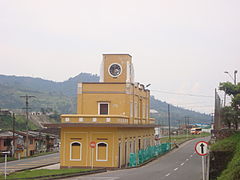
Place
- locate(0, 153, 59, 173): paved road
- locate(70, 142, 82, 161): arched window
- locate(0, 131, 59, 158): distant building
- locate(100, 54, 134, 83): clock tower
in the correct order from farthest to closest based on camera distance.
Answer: locate(0, 131, 59, 158): distant building < locate(100, 54, 134, 83): clock tower < locate(0, 153, 59, 173): paved road < locate(70, 142, 82, 161): arched window

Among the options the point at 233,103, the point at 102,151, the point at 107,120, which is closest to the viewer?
the point at 233,103

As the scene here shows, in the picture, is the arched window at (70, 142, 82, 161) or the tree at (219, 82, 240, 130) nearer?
the tree at (219, 82, 240, 130)

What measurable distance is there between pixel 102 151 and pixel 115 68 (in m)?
11.5

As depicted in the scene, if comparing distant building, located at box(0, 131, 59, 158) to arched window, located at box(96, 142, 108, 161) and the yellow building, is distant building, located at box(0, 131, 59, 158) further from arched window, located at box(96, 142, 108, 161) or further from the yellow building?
arched window, located at box(96, 142, 108, 161)

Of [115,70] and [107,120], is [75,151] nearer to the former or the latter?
[107,120]

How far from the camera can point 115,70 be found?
43.4 m

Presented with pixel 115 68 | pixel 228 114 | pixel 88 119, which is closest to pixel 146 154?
pixel 88 119

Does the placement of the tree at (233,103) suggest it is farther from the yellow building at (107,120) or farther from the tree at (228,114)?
the yellow building at (107,120)

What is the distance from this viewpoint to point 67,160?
35062 mm

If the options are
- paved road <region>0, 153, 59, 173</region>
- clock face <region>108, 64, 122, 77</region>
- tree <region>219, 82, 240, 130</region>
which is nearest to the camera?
tree <region>219, 82, 240, 130</region>


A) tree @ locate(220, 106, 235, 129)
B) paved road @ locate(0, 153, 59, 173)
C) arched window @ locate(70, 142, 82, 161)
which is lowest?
paved road @ locate(0, 153, 59, 173)

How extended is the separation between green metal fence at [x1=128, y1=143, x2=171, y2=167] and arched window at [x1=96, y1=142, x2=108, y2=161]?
2.35 metres

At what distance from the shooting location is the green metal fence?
118ft

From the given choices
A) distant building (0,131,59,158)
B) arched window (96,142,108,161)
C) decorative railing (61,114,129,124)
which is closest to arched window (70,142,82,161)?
arched window (96,142,108,161)
